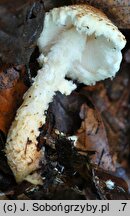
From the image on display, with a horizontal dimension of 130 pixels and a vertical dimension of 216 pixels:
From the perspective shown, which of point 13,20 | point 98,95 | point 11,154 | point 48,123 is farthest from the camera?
point 98,95

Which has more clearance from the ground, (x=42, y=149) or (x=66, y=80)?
(x=66, y=80)

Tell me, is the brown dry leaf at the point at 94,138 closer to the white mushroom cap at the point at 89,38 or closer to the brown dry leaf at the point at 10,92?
the white mushroom cap at the point at 89,38

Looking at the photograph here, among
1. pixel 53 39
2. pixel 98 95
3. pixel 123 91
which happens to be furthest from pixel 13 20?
pixel 123 91

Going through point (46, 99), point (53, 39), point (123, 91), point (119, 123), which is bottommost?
point (119, 123)

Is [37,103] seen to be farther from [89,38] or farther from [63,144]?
[89,38]

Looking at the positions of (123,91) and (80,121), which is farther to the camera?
(123,91)

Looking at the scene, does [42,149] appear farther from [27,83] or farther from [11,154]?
[27,83]

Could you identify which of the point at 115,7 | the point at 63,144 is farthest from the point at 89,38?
the point at 63,144

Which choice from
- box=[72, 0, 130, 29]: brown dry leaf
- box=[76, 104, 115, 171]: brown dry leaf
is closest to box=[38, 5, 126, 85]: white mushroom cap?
box=[72, 0, 130, 29]: brown dry leaf

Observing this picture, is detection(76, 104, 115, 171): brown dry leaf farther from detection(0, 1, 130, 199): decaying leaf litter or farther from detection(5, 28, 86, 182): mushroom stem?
detection(5, 28, 86, 182): mushroom stem
